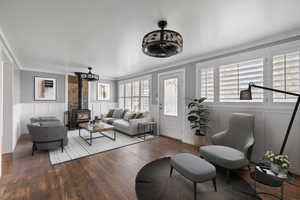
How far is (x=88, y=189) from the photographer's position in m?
1.88

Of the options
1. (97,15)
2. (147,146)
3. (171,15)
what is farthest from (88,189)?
(171,15)

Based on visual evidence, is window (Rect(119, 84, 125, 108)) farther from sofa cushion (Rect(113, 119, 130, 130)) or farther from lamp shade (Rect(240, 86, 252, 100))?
lamp shade (Rect(240, 86, 252, 100))

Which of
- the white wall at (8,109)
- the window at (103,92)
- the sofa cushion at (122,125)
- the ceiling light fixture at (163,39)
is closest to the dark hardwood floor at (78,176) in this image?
the white wall at (8,109)

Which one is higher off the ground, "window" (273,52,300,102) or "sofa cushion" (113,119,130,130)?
"window" (273,52,300,102)

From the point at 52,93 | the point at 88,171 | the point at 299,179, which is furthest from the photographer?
the point at 52,93

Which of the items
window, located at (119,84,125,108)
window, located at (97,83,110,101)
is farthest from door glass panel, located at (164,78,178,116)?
window, located at (97,83,110,101)

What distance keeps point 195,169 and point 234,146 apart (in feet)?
4.85

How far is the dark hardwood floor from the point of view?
5.85 ft

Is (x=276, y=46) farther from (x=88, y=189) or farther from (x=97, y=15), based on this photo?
(x=88, y=189)

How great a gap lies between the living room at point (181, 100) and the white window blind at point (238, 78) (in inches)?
0.8

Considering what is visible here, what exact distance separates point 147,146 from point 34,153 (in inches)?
107

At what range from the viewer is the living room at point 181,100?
1.74 metres

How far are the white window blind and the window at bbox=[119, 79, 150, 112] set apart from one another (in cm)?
290

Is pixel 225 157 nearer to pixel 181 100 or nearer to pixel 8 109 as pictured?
pixel 181 100
